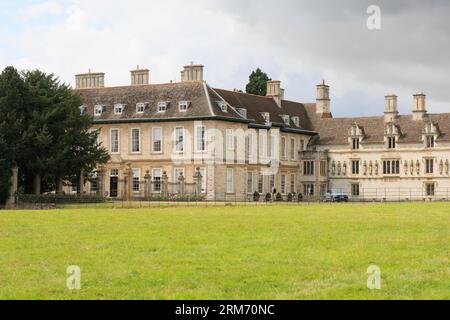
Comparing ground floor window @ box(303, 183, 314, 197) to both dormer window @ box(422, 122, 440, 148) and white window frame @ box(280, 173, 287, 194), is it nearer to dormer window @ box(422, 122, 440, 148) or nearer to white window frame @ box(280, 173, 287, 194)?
white window frame @ box(280, 173, 287, 194)

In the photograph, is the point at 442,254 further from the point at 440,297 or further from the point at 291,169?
the point at 291,169

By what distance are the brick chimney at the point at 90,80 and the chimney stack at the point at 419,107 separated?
1141 inches

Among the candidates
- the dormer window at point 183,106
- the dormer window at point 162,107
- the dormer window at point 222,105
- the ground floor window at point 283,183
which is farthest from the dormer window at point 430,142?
the dormer window at point 162,107

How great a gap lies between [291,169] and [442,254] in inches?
2595

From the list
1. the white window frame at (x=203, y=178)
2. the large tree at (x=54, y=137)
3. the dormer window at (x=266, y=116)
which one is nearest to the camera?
the large tree at (x=54, y=137)

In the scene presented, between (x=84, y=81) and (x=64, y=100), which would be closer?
(x=64, y=100)

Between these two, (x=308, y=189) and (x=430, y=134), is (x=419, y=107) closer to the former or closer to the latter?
(x=430, y=134)

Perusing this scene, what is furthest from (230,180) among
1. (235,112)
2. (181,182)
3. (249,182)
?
(181,182)

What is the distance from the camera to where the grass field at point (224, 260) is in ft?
47.8

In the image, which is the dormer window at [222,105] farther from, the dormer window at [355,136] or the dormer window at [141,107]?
the dormer window at [355,136]

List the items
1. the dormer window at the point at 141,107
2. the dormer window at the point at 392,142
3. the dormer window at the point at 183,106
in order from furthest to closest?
the dormer window at the point at 392,142 → the dormer window at the point at 141,107 → the dormer window at the point at 183,106
